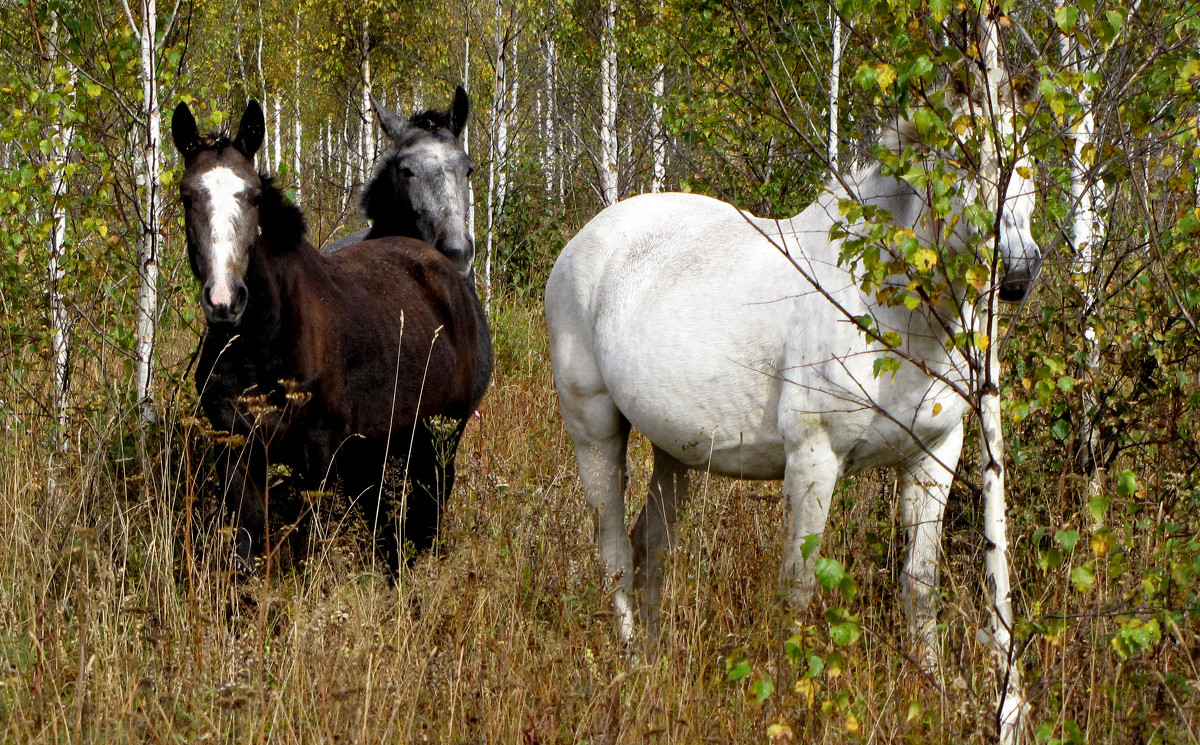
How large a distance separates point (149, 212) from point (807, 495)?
2.87 metres

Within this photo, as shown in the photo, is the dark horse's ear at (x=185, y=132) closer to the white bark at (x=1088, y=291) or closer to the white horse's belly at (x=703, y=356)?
the white horse's belly at (x=703, y=356)

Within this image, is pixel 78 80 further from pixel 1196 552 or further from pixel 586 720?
pixel 1196 552

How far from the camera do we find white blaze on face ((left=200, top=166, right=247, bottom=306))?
3611mm

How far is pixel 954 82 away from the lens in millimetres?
2389

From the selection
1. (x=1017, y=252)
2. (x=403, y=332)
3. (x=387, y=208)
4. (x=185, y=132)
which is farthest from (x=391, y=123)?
(x=1017, y=252)

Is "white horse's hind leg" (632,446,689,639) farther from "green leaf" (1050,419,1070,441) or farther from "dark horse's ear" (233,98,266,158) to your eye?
"dark horse's ear" (233,98,266,158)

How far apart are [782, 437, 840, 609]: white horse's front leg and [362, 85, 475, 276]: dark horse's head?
3401mm

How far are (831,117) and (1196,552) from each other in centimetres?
392

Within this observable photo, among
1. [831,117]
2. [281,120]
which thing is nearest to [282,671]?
[831,117]

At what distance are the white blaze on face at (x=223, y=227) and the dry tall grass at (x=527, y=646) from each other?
557mm

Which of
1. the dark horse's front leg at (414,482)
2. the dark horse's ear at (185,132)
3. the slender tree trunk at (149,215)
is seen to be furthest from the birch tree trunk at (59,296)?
the dark horse's front leg at (414,482)

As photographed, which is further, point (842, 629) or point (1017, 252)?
point (1017, 252)

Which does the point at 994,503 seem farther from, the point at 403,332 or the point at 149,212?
the point at 149,212

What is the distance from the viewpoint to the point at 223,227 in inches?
146
